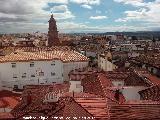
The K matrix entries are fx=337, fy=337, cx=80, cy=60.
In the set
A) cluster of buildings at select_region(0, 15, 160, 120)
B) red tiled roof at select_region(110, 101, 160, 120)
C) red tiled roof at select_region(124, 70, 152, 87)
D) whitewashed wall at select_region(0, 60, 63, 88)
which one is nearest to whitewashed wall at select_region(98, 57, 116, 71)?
cluster of buildings at select_region(0, 15, 160, 120)

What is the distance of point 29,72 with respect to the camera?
52.8 m

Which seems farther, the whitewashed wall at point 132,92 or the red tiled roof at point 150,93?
the whitewashed wall at point 132,92

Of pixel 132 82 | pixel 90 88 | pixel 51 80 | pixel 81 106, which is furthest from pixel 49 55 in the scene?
pixel 81 106

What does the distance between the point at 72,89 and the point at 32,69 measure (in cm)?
1536

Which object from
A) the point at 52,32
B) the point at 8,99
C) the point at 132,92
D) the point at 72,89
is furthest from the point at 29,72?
the point at 52,32

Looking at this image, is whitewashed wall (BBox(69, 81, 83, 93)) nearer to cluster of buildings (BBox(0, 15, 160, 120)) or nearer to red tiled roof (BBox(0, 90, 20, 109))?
cluster of buildings (BBox(0, 15, 160, 120))

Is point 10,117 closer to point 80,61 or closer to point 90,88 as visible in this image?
point 90,88

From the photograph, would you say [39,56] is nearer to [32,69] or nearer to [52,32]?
[32,69]

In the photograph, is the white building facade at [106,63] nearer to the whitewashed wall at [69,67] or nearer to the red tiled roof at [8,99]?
the whitewashed wall at [69,67]

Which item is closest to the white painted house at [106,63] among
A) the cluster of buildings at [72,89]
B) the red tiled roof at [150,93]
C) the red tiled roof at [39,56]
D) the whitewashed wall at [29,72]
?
the cluster of buildings at [72,89]

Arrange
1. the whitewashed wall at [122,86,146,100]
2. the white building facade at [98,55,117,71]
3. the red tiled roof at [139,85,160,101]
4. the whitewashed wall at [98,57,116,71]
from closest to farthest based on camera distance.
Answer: the red tiled roof at [139,85,160,101] → the whitewashed wall at [122,86,146,100] → the whitewashed wall at [98,57,116,71] → the white building facade at [98,55,117,71]

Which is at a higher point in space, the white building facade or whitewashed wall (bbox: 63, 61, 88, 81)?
whitewashed wall (bbox: 63, 61, 88, 81)

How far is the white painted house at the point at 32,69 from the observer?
52062 mm

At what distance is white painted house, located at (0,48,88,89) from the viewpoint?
52062 millimetres
